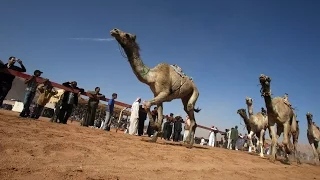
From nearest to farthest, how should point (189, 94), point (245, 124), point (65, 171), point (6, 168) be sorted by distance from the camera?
point (6, 168), point (65, 171), point (189, 94), point (245, 124)

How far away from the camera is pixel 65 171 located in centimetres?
358

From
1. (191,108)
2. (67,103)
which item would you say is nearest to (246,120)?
(191,108)

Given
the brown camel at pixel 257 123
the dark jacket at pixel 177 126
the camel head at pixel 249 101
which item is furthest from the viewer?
the dark jacket at pixel 177 126

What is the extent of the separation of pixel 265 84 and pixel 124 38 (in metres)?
6.41

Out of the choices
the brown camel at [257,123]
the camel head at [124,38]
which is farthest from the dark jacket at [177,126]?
the camel head at [124,38]

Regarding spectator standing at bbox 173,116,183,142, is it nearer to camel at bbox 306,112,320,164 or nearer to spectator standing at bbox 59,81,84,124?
camel at bbox 306,112,320,164

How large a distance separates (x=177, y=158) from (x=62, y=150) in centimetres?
274

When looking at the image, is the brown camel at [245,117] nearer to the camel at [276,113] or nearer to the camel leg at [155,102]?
the camel at [276,113]

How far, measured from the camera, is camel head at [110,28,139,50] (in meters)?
8.38

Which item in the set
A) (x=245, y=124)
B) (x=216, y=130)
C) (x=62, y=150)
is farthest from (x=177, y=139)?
(x=62, y=150)

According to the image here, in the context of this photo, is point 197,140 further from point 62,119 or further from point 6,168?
point 6,168

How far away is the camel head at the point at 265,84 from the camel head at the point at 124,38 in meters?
5.69

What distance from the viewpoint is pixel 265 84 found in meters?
10.9

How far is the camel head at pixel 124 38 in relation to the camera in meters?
8.38
